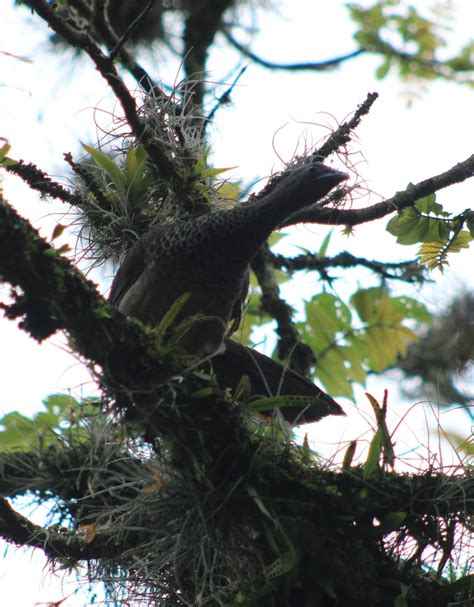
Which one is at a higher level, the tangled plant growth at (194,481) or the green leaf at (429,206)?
the green leaf at (429,206)

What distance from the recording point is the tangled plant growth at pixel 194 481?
83.3 inches

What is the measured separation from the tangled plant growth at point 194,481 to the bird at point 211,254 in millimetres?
282

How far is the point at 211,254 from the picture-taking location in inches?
123

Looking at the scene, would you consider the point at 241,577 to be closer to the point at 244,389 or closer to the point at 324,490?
the point at 324,490

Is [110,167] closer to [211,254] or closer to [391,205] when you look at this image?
[211,254]

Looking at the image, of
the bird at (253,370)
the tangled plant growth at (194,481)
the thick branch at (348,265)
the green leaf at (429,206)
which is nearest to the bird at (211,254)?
the bird at (253,370)

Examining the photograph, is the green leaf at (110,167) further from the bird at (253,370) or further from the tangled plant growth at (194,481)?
the bird at (253,370)

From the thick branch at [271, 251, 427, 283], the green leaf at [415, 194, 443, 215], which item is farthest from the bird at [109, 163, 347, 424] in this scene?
the thick branch at [271, 251, 427, 283]

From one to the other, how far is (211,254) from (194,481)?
1100 millimetres

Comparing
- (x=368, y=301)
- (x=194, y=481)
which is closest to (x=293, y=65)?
(x=368, y=301)

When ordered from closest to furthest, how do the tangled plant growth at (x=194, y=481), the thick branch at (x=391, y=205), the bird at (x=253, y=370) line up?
the tangled plant growth at (x=194, y=481), the thick branch at (x=391, y=205), the bird at (x=253, y=370)

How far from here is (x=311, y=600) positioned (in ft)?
7.54

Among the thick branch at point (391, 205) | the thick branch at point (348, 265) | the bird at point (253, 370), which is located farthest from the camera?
the thick branch at point (348, 265)

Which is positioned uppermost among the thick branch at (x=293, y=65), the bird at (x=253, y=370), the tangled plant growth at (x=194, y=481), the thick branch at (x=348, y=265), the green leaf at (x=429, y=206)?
the thick branch at (x=293, y=65)
